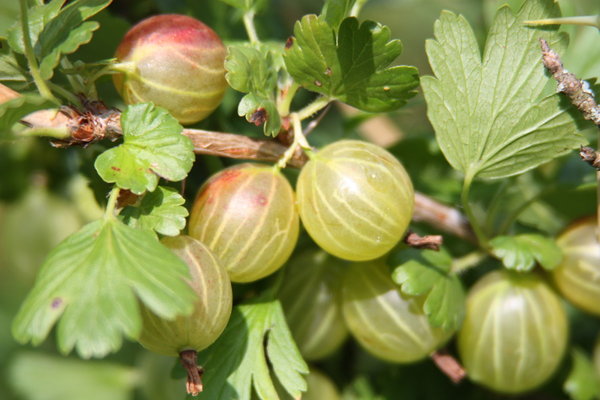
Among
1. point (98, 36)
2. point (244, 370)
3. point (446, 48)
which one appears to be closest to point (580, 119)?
point (446, 48)

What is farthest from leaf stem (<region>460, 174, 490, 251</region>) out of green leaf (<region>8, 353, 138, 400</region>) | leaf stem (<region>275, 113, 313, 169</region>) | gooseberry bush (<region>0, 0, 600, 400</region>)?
green leaf (<region>8, 353, 138, 400</region>)

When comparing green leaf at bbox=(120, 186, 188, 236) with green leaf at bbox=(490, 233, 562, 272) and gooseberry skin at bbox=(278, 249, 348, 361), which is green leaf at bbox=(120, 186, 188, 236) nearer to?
gooseberry skin at bbox=(278, 249, 348, 361)

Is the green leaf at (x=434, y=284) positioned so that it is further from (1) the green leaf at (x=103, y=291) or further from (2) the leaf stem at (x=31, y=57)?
(2) the leaf stem at (x=31, y=57)

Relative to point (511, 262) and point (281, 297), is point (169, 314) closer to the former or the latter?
point (281, 297)

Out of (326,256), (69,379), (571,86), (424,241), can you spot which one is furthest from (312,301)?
(69,379)

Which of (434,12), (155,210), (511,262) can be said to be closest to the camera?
(155,210)

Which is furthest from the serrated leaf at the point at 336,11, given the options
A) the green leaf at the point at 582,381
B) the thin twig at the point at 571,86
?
the green leaf at the point at 582,381

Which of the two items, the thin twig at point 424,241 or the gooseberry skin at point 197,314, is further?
the thin twig at point 424,241

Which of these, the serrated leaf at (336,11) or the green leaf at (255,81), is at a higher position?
the serrated leaf at (336,11)

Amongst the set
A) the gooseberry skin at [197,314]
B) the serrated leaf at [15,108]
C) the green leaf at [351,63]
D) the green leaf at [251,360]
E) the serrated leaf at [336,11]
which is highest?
the serrated leaf at [336,11]
